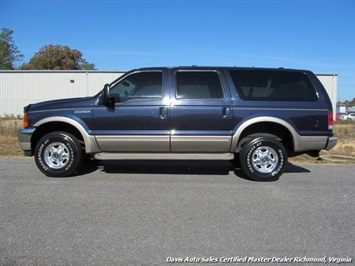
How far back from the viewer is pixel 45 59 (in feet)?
211

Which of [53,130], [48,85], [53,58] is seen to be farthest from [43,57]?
[53,130]

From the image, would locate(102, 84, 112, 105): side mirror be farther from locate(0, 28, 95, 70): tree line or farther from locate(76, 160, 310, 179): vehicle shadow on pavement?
locate(0, 28, 95, 70): tree line

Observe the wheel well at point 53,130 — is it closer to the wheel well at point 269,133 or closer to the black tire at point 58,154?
the black tire at point 58,154

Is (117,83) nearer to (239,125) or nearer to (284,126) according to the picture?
(239,125)

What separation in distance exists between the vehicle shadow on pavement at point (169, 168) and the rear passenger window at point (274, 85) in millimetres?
1648

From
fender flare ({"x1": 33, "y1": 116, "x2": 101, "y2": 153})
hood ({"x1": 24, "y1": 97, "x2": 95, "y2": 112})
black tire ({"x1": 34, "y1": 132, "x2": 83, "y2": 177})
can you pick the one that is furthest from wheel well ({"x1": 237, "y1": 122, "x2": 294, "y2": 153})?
black tire ({"x1": 34, "y1": 132, "x2": 83, "y2": 177})

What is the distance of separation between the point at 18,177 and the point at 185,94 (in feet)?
11.4

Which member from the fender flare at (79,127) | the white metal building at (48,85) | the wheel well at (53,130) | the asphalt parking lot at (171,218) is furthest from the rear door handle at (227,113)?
the white metal building at (48,85)

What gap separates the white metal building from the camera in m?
35.1

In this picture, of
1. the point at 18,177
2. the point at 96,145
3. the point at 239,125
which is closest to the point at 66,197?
the point at 96,145

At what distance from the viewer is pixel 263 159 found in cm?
652

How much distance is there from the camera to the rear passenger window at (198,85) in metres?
6.48

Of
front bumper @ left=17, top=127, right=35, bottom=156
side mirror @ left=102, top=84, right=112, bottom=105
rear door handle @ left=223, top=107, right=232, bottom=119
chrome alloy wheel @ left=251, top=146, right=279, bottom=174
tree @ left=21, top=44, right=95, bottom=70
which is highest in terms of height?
tree @ left=21, top=44, right=95, bottom=70

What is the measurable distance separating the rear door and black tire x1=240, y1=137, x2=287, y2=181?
40 centimetres
